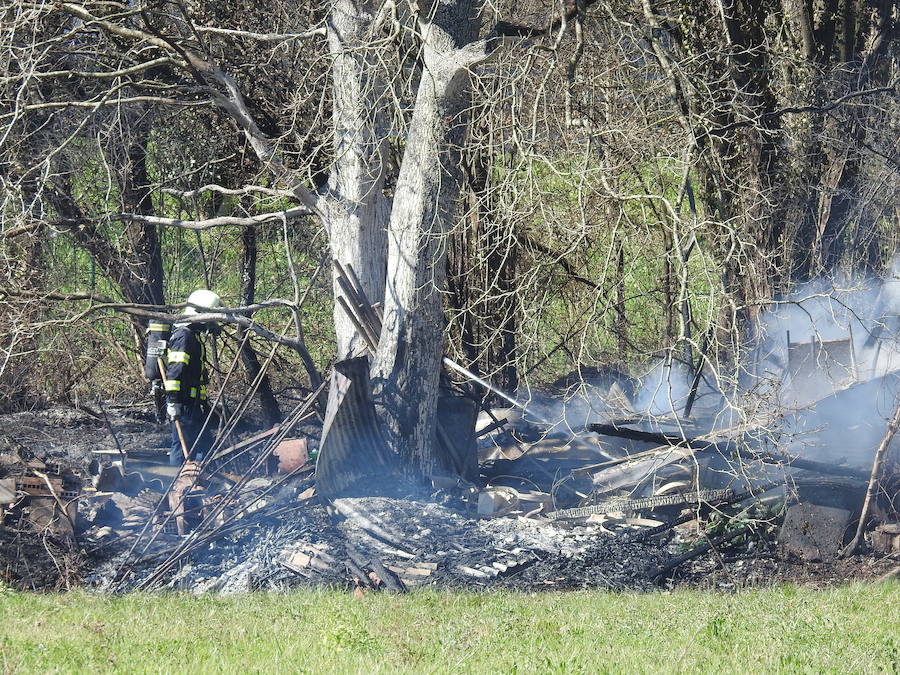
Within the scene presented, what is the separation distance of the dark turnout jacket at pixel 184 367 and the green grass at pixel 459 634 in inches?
128

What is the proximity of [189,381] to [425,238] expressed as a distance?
9.74 feet

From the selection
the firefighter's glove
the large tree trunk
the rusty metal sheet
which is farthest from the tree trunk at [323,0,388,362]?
the firefighter's glove

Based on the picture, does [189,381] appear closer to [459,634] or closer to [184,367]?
[184,367]

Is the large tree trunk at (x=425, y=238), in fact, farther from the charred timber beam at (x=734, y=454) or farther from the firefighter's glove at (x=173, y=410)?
the firefighter's glove at (x=173, y=410)

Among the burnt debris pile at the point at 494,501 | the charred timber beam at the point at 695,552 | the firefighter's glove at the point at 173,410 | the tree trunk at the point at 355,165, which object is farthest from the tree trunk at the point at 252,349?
the charred timber beam at the point at 695,552

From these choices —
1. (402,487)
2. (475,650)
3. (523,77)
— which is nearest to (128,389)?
(402,487)

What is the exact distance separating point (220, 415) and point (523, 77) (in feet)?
17.6

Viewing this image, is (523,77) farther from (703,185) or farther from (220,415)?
(220,415)

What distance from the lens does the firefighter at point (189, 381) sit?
32.4 ft

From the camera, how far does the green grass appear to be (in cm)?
459

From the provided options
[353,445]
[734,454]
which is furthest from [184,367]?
[734,454]

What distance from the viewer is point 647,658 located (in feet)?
15.5

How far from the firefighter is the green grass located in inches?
128

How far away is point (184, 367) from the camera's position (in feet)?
32.6
